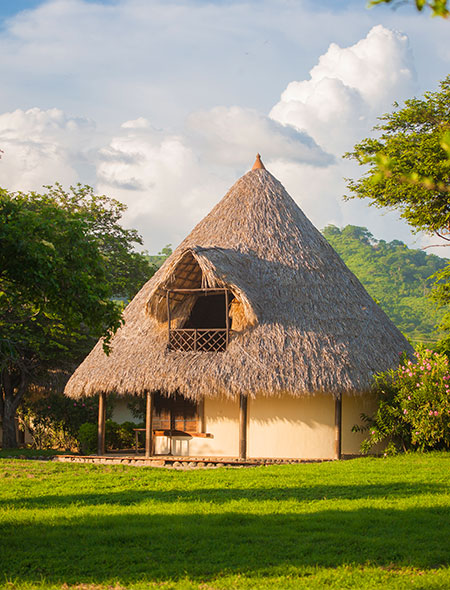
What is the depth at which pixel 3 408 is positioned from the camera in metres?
23.0

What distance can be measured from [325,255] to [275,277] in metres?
1.84

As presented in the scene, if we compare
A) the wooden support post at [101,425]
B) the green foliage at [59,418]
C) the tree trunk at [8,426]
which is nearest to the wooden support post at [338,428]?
the wooden support post at [101,425]

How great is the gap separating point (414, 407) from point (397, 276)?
142ft

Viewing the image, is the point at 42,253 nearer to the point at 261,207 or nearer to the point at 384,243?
the point at 261,207

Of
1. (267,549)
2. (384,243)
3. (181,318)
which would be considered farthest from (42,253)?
(384,243)

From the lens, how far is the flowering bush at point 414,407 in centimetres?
1539

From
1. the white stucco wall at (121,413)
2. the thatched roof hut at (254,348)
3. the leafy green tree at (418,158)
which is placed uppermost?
the leafy green tree at (418,158)

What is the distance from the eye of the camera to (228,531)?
8.11 metres

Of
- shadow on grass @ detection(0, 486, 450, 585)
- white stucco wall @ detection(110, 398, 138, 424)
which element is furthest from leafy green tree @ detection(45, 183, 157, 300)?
shadow on grass @ detection(0, 486, 450, 585)

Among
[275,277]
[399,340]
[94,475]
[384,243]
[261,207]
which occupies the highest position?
[384,243]

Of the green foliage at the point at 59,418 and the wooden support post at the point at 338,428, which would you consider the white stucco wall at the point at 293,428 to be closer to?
the wooden support post at the point at 338,428

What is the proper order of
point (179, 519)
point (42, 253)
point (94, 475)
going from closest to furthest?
1. point (42, 253)
2. point (179, 519)
3. point (94, 475)

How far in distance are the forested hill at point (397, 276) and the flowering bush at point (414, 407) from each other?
3021cm

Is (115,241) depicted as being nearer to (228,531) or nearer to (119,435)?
(119,435)
